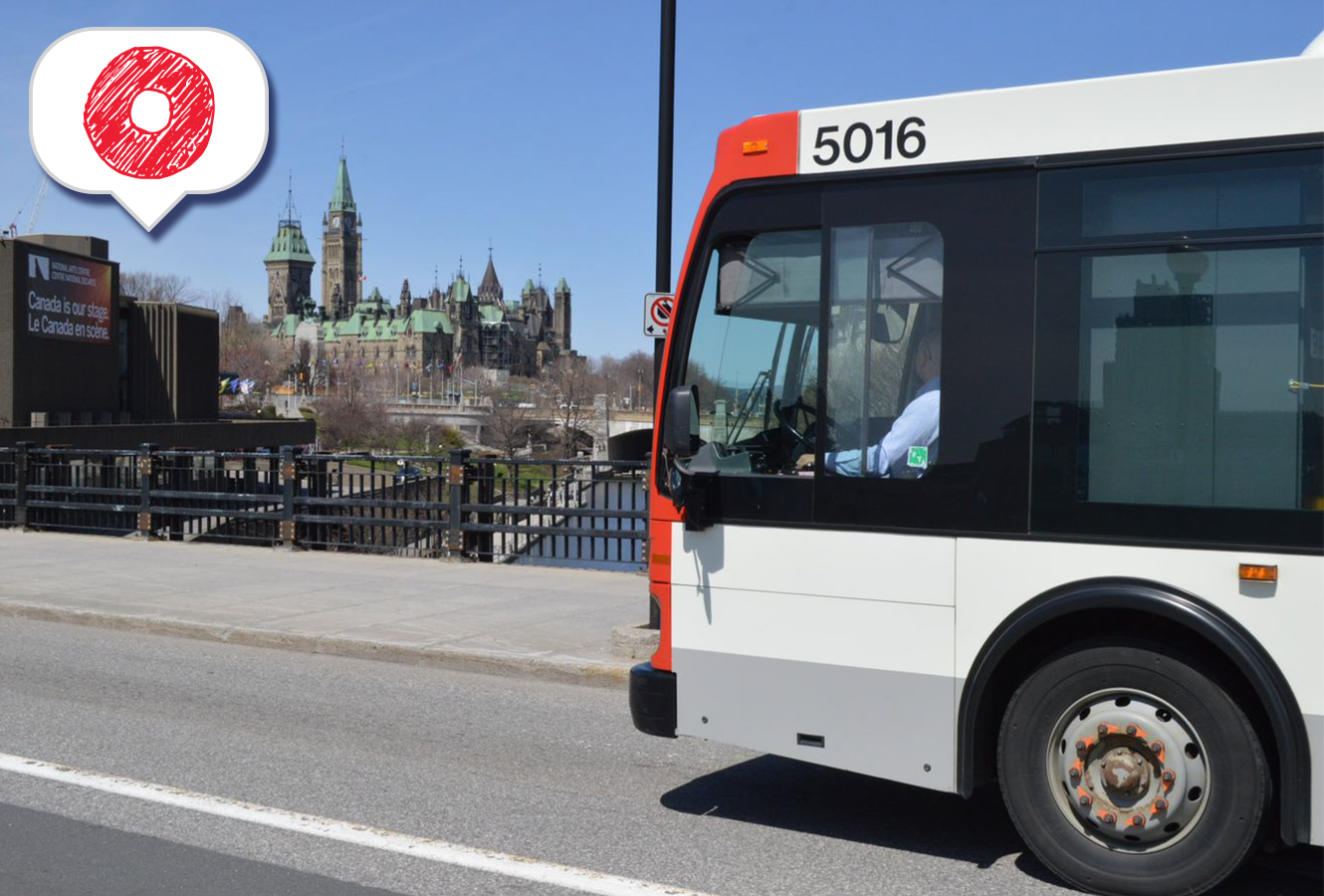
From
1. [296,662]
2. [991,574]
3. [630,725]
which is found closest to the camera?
[991,574]

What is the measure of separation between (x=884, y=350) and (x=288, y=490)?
12599 mm

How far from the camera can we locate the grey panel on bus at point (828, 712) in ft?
17.3

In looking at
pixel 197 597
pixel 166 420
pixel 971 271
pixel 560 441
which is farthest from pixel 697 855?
pixel 560 441

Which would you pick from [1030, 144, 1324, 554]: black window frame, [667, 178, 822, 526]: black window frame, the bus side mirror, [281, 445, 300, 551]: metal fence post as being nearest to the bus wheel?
[1030, 144, 1324, 554]: black window frame

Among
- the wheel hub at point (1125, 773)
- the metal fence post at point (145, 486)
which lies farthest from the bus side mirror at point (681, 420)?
the metal fence post at point (145, 486)

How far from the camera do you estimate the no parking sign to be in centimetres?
948

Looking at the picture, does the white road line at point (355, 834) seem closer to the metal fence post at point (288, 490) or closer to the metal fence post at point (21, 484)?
the metal fence post at point (288, 490)

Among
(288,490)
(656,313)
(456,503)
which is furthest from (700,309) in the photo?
(288,490)

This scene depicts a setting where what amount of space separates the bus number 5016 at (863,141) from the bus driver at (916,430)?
0.79 metres

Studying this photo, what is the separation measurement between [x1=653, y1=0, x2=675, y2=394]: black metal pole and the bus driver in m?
4.75

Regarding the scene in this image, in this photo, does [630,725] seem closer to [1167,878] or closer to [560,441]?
[1167,878]

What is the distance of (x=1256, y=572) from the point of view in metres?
4.61

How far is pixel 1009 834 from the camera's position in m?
5.76

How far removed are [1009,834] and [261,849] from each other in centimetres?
320
